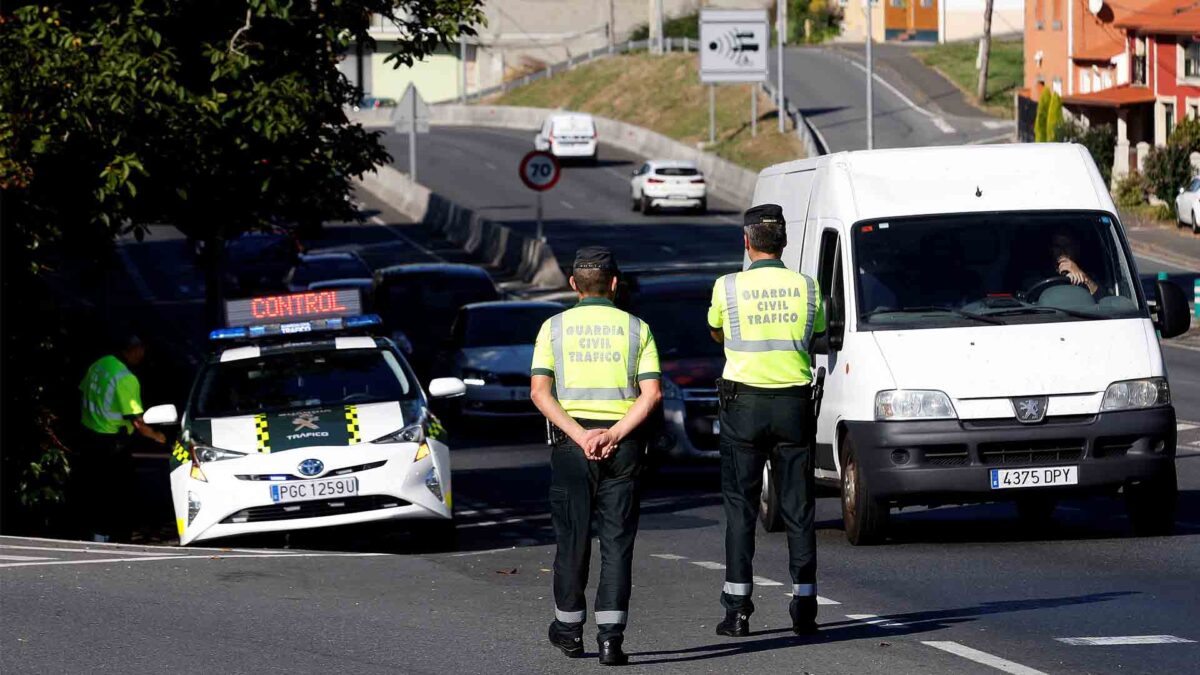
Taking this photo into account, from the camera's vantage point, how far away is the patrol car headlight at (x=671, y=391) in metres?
17.1

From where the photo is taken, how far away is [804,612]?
859 cm

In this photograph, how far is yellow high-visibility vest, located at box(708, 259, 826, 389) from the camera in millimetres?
8930

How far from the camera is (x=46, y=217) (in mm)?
15203

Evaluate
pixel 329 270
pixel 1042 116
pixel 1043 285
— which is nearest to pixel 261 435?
pixel 1043 285

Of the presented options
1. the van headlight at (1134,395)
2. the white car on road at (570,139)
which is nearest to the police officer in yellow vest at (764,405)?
the van headlight at (1134,395)

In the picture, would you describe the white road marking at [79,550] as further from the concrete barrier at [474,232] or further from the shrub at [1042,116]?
the shrub at [1042,116]

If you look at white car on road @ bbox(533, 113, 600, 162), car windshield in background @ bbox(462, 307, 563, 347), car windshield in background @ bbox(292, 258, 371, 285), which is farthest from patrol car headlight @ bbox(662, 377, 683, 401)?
white car on road @ bbox(533, 113, 600, 162)

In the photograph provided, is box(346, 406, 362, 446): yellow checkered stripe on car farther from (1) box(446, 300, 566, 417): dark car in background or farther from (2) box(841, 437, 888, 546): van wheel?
(1) box(446, 300, 566, 417): dark car in background

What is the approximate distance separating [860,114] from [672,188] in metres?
21.2

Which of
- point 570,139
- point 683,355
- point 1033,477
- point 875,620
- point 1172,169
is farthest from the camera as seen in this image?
point 570,139

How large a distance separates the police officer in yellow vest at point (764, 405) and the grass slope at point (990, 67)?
72406 mm

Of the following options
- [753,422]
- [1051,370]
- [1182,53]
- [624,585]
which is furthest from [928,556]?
[1182,53]

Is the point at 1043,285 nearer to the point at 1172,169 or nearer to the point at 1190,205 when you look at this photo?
the point at 1190,205

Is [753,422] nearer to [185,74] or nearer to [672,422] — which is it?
[672,422]
